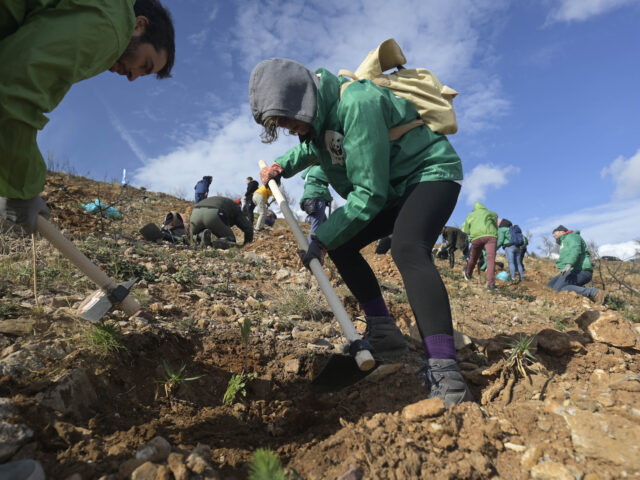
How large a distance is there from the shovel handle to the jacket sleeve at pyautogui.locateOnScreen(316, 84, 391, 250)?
4.45 ft

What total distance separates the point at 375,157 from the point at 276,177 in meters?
1.19

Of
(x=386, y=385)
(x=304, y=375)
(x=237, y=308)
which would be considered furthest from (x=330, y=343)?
(x=237, y=308)

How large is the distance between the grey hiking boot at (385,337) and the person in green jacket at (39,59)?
1.89m

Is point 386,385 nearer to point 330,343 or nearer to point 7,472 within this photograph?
point 330,343

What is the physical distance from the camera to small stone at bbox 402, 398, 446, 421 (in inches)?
59.5

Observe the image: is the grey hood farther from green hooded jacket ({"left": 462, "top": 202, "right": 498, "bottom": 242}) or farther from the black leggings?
green hooded jacket ({"left": 462, "top": 202, "right": 498, "bottom": 242})

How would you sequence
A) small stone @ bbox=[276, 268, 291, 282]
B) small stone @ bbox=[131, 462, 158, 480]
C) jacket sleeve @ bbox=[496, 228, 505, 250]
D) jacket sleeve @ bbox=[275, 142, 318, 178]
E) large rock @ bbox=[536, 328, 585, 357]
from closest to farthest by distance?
small stone @ bbox=[131, 462, 158, 480], large rock @ bbox=[536, 328, 585, 357], jacket sleeve @ bbox=[275, 142, 318, 178], small stone @ bbox=[276, 268, 291, 282], jacket sleeve @ bbox=[496, 228, 505, 250]

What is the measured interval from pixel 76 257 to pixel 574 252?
A: 8.45m

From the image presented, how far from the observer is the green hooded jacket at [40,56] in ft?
3.30

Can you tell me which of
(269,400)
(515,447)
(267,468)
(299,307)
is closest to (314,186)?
(299,307)

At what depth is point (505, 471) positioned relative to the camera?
128 centimetres

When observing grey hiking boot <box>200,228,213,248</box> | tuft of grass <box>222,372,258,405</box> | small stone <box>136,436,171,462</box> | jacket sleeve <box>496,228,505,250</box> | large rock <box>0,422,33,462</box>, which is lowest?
small stone <box>136,436,171,462</box>

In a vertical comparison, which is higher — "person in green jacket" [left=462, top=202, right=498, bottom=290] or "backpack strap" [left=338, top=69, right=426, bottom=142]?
"person in green jacket" [left=462, top=202, right=498, bottom=290]

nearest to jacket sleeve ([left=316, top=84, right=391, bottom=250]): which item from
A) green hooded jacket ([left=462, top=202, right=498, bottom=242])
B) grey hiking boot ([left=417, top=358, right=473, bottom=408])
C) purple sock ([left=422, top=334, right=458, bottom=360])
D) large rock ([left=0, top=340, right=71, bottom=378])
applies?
purple sock ([left=422, top=334, right=458, bottom=360])
